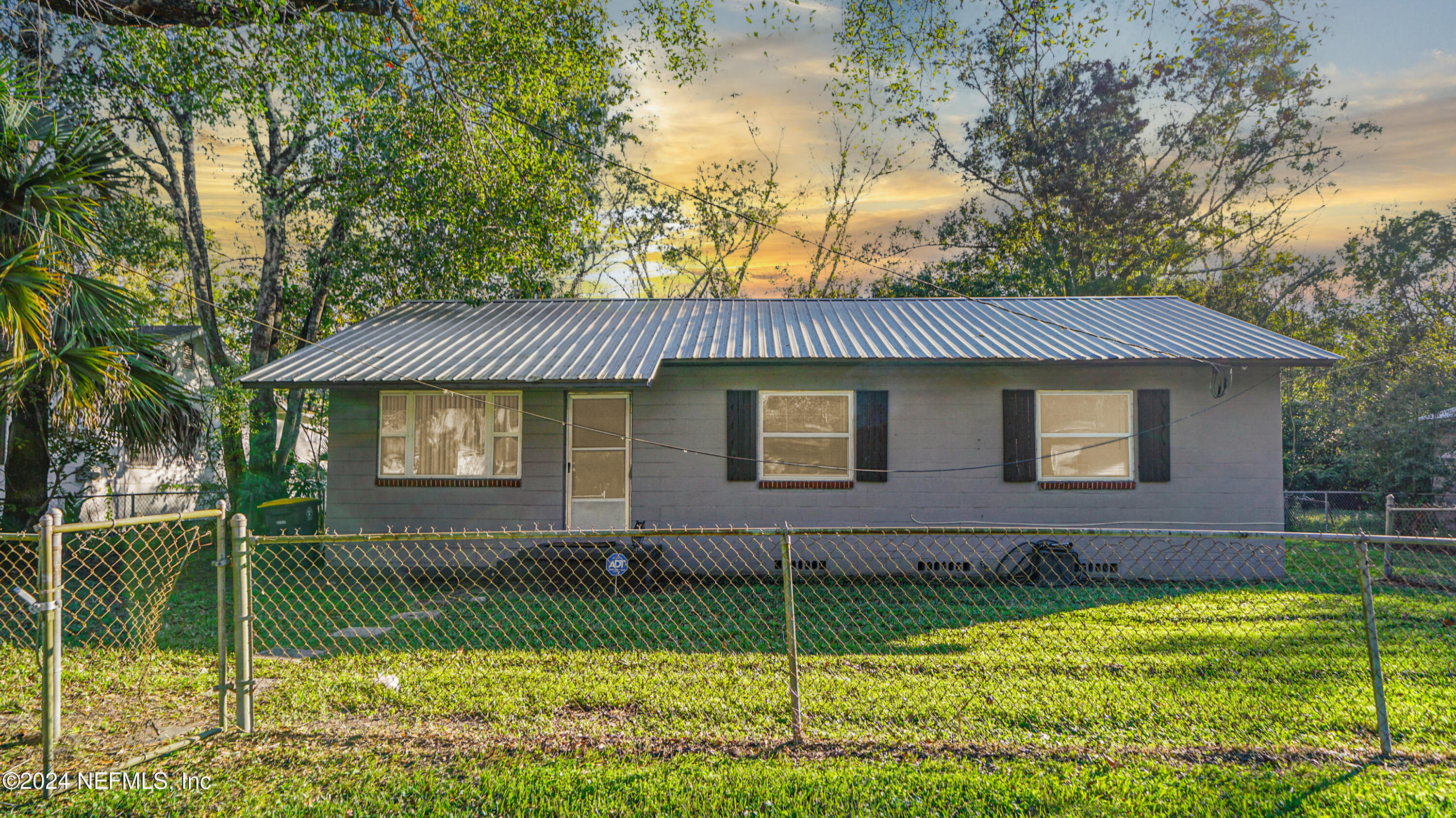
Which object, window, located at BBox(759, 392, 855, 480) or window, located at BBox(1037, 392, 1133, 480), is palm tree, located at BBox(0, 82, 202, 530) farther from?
window, located at BBox(1037, 392, 1133, 480)

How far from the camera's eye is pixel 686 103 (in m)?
18.0

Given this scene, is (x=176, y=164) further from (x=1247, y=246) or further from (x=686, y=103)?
(x=1247, y=246)

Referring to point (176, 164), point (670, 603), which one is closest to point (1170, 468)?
point (670, 603)

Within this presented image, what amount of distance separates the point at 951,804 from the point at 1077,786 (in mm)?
655

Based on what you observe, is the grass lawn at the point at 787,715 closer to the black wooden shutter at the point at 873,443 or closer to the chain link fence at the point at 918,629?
the chain link fence at the point at 918,629

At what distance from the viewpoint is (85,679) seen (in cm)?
472

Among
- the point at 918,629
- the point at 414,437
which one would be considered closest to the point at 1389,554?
the point at 918,629

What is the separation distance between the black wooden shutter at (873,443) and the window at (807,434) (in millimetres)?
110

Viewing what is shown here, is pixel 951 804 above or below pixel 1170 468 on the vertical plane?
below

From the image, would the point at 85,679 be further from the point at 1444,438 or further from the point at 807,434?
the point at 1444,438

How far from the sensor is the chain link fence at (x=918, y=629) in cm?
392

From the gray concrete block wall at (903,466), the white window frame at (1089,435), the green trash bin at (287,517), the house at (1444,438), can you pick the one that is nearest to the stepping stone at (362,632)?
the gray concrete block wall at (903,466)

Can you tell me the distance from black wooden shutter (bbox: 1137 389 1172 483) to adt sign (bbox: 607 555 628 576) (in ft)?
22.5

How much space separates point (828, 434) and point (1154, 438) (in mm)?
4316
